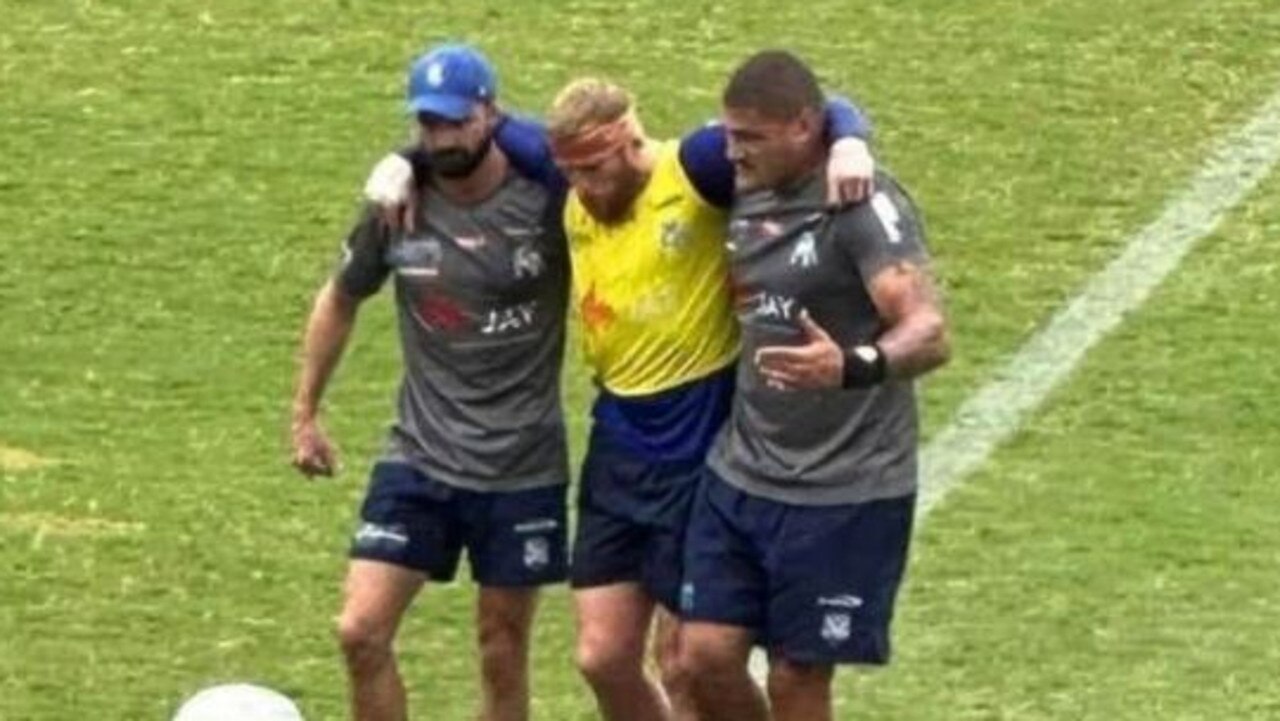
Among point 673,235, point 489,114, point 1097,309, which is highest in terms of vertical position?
point 489,114

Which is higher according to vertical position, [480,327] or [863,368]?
[863,368]

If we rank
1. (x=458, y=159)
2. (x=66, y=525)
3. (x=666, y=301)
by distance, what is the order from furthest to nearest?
1. (x=66, y=525)
2. (x=458, y=159)
3. (x=666, y=301)

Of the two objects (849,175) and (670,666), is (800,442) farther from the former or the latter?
(670,666)

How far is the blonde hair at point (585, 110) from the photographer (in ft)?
34.6

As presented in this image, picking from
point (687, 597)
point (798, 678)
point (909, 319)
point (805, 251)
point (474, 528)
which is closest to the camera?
point (909, 319)

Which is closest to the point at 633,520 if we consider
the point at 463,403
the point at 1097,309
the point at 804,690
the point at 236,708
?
the point at 463,403

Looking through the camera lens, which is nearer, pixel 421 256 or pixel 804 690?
pixel 804 690

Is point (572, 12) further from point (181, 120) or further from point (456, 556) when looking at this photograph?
point (456, 556)

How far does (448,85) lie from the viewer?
35.8 feet

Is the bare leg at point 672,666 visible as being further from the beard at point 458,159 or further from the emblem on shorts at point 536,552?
the beard at point 458,159

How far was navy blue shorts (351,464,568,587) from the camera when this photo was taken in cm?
1125

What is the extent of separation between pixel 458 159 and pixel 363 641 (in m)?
1.24

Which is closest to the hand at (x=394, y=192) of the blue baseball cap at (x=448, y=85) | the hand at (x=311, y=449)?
the blue baseball cap at (x=448, y=85)

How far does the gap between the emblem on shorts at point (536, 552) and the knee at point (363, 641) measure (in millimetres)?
395
